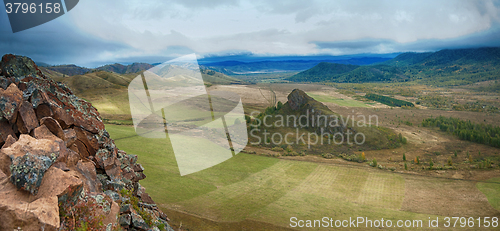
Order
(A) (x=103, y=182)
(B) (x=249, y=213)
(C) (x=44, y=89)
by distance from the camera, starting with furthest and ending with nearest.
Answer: (B) (x=249, y=213) < (A) (x=103, y=182) < (C) (x=44, y=89)

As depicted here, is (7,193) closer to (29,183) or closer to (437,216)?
(29,183)

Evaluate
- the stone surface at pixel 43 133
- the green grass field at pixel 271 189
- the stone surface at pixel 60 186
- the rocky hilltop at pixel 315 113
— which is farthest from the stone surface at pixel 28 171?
the rocky hilltop at pixel 315 113

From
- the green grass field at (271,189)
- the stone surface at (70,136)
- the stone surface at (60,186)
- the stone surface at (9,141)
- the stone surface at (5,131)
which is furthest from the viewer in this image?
the green grass field at (271,189)

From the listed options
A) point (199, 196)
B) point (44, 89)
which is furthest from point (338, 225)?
point (44, 89)

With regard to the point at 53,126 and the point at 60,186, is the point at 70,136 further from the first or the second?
the point at 60,186

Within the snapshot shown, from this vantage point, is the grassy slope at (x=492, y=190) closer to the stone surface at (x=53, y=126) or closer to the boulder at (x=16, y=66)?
the stone surface at (x=53, y=126)

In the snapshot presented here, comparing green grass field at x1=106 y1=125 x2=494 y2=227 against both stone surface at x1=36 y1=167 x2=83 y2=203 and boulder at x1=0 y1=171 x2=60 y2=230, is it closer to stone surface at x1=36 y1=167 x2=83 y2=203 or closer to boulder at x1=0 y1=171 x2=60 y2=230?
stone surface at x1=36 y1=167 x2=83 y2=203
